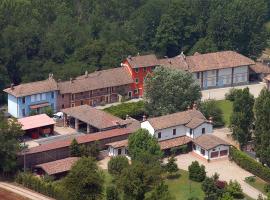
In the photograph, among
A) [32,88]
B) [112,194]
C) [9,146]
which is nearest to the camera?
[112,194]

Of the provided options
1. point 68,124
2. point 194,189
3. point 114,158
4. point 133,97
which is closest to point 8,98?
point 68,124

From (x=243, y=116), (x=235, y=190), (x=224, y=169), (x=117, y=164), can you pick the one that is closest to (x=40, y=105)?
(x=117, y=164)

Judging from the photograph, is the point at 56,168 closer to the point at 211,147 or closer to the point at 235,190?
the point at 211,147

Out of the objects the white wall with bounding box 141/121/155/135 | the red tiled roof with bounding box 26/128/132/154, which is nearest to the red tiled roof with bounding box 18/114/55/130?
the red tiled roof with bounding box 26/128/132/154

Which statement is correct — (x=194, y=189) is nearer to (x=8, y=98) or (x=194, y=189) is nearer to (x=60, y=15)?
(x=8, y=98)

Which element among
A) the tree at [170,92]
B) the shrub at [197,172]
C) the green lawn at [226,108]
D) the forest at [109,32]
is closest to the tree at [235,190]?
the shrub at [197,172]

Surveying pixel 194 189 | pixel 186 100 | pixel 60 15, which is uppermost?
pixel 60 15
